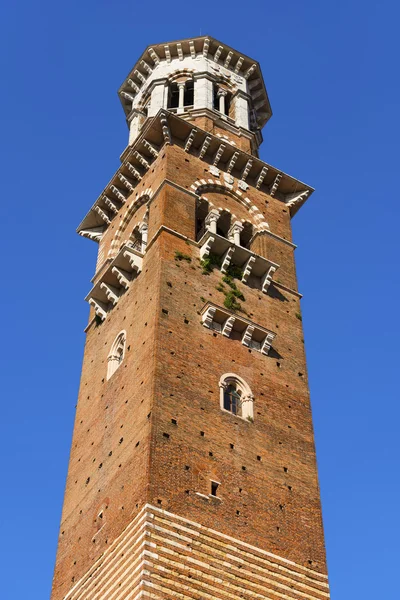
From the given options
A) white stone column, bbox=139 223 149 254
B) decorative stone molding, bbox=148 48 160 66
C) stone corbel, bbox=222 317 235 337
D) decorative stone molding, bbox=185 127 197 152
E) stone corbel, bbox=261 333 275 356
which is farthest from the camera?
decorative stone molding, bbox=148 48 160 66

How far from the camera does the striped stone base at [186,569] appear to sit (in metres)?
21.0

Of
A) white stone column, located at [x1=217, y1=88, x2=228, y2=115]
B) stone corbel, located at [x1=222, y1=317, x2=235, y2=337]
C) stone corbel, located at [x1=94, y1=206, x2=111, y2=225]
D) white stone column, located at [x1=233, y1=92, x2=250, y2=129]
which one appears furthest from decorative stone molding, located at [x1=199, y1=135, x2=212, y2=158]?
stone corbel, located at [x1=222, y1=317, x2=235, y2=337]

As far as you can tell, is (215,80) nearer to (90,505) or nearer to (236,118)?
(236,118)

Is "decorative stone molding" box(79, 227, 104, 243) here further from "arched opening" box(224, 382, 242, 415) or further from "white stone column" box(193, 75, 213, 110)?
"arched opening" box(224, 382, 242, 415)

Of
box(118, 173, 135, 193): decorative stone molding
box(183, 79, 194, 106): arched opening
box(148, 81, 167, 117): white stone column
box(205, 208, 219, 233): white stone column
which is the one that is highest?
box(183, 79, 194, 106): arched opening

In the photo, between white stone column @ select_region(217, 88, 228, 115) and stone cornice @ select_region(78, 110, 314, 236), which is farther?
white stone column @ select_region(217, 88, 228, 115)

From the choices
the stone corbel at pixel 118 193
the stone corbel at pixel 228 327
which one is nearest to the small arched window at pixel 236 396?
the stone corbel at pixel 228 327

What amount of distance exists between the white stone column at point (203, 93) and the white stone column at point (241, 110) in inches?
44.8

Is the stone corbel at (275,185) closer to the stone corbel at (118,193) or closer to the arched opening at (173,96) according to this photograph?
the stone corbel at (118,193)

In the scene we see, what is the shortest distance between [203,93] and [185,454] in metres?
17.0

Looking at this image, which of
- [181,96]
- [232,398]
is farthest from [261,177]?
[232,398]

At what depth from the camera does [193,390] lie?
25.2m

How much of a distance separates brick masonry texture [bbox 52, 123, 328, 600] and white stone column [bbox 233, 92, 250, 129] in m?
7.11

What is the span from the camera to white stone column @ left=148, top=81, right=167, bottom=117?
121 ft
